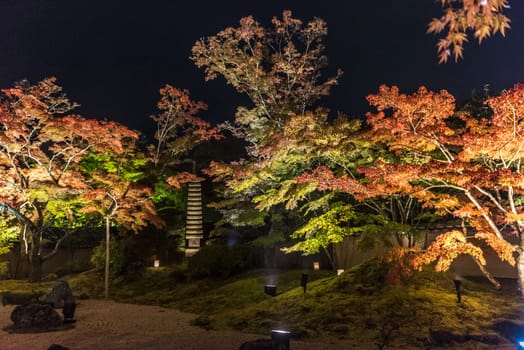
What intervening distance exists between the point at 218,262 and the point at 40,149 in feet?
27.4

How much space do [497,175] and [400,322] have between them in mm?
3365

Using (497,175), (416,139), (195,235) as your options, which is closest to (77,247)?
(195,235)

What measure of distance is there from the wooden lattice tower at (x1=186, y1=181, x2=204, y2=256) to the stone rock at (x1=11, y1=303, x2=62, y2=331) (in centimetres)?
1214

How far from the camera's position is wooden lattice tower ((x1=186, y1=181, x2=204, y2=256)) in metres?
21.6

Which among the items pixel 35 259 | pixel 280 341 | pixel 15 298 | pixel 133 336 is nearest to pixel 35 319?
pixel 133 336

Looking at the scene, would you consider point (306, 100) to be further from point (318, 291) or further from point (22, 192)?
point (22, 192)

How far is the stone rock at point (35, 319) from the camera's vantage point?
29.2 feet

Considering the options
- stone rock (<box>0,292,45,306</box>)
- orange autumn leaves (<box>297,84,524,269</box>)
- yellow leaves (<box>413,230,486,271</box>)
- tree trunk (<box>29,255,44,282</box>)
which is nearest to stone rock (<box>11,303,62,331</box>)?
stone rock (<box>0,292,45,306</box>)

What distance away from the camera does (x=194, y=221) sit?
859 inches

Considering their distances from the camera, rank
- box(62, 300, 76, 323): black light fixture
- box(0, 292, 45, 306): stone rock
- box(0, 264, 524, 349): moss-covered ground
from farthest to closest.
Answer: box(0, 292, 45, 306): stone rock < box(62, 300, 76, 323): black light fixture < box(0, 264, 524, 349): moss-covered ground

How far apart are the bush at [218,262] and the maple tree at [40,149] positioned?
5192mm

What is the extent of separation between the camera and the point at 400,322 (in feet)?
26.8

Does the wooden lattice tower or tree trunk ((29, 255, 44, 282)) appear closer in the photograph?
tree trunk ((29, 255, 44, 282))

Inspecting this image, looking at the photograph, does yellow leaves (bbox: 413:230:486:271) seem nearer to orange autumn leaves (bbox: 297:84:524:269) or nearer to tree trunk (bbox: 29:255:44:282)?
orange autumn leaves (bbox: 297:84:524:269)
